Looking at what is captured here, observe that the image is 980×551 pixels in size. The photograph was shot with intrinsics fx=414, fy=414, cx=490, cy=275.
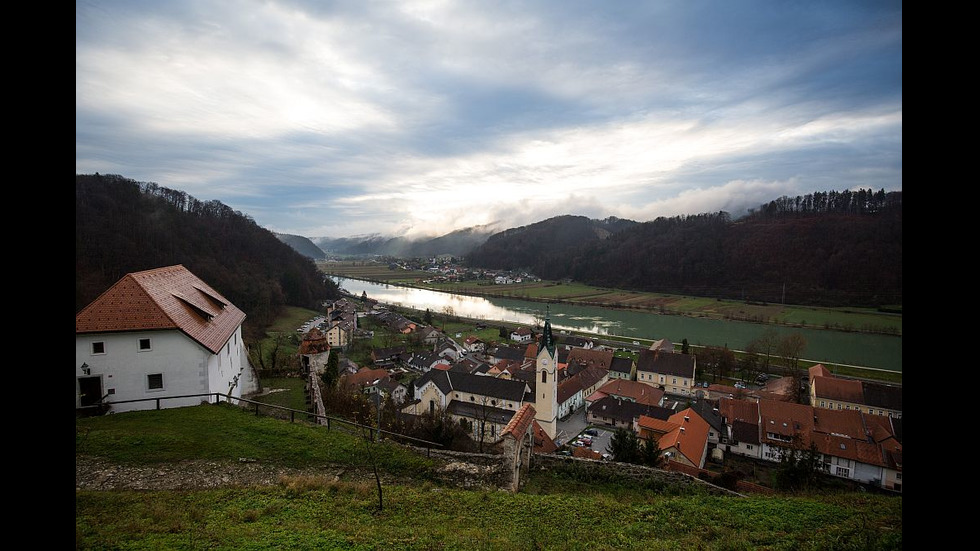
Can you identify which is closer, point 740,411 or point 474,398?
point 740,411

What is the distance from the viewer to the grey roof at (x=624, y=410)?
96.2ft

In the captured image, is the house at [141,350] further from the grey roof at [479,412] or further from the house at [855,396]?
the house at [855,396]

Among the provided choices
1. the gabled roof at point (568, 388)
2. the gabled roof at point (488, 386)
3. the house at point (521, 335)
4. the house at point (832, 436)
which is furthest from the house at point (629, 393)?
the house at point (521, 335)

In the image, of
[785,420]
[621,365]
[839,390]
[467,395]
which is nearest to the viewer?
[785,420]

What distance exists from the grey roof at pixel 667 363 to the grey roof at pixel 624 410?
1087 cm

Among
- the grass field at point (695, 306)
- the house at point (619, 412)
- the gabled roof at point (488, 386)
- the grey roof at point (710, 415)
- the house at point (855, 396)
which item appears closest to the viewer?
the grey roof at point (710, 415)

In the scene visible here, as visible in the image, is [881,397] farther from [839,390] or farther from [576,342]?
[576,342]

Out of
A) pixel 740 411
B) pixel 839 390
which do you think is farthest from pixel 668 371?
pixel 839 390

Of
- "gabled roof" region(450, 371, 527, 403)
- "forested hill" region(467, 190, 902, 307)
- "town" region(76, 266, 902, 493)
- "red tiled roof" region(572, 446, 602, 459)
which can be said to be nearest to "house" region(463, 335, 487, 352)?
"town" region(76, 266, 902, 493)

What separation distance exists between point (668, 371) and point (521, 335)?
2416 cm

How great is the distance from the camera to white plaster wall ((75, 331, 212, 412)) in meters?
12.0

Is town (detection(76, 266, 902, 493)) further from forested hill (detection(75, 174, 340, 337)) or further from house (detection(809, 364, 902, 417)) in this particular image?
forested hill (detection(75, 174, 340, 337))

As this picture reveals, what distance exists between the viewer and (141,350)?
12375 millimetres
